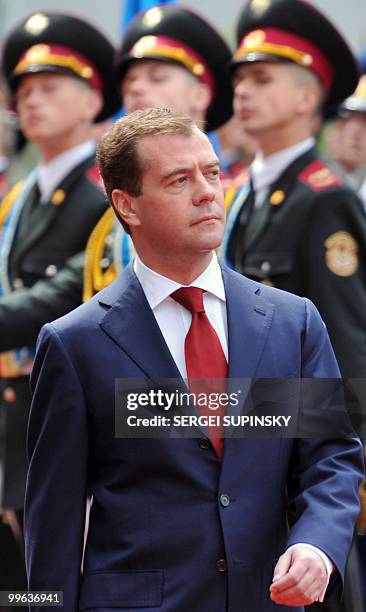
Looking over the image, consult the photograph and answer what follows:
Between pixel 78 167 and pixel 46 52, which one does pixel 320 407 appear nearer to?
pixel 78 167

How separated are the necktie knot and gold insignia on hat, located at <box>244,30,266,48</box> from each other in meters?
2.76

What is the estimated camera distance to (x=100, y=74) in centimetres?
759

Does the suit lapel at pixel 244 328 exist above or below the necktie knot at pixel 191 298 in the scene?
below

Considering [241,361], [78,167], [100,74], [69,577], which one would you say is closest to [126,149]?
[241,361]

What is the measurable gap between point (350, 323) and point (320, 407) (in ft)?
5.61

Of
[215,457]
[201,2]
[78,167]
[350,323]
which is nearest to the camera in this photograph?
[215,457]

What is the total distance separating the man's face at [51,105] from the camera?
23.4 ft

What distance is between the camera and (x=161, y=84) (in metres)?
7.01

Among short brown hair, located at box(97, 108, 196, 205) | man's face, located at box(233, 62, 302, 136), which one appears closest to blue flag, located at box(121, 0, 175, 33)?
man's face, located at box(233, 62, 302, 136)

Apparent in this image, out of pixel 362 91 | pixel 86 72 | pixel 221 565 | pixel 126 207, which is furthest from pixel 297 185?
pixel 362 91

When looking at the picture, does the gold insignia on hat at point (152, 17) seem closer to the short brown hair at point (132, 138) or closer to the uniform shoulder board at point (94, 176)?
the uniform shoulder board at point (94, 176)

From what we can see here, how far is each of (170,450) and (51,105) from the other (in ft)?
11.8

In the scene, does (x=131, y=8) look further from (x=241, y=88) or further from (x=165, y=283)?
(x=165, y=283)

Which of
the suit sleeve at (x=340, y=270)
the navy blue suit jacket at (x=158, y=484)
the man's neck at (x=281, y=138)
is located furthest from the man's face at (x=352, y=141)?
the navy blue suit jacket at (x=158, y=484)
